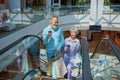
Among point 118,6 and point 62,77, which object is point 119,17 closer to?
point 118,6

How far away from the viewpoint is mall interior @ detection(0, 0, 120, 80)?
10.2ft

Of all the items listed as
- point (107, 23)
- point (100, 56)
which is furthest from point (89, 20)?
point (100, 56)

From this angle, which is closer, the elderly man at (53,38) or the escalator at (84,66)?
the escalator at (84,66)

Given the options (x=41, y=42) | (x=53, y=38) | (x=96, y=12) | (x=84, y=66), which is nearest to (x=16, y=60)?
(x=53, y=38)

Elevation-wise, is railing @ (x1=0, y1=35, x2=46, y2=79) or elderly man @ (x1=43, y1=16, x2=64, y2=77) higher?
elderly man @ (x1=43, y1=16, x2=64, y2=77)

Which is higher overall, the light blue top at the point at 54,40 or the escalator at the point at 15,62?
the light blue top at the point at 54,40

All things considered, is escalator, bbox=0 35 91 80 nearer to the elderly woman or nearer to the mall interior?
the mall interior

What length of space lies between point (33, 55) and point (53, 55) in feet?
2.10

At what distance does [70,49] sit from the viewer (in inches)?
176

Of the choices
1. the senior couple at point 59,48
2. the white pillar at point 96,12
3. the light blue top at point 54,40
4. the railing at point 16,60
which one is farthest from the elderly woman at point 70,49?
the white pillar at point 96,12

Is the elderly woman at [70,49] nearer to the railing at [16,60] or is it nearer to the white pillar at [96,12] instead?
the railing at [16,60]

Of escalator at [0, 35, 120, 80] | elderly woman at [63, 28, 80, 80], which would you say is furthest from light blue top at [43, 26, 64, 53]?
escalator at [0, 35, 120, 80]

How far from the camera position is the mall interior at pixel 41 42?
10.2ft

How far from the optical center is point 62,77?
4609mm
